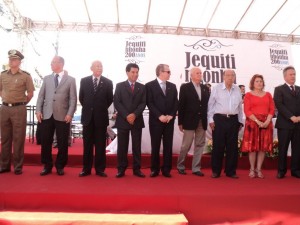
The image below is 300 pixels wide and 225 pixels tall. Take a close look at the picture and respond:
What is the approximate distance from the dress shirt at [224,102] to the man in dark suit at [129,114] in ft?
2.70

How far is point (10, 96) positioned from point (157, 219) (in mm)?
2220

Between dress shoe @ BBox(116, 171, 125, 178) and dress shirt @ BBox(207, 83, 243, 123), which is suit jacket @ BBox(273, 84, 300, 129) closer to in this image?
dress shirt @ BBox(207, 83, 243, 123)

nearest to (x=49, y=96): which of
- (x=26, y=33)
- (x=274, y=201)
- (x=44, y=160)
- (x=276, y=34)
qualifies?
(x=44, y=160)

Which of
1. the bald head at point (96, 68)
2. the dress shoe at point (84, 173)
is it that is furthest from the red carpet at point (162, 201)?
the bald head at point (96, 68)

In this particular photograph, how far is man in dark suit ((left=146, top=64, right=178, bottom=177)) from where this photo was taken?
139 inches

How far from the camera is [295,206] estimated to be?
2.65 meters

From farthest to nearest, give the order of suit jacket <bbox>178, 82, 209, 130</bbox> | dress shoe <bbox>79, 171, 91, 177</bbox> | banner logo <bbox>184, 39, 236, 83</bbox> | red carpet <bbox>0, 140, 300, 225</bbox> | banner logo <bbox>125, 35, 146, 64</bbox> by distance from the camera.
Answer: banner logo <bbox>125, 35, 146, 64</bbox> → banner logo <bbox>184, 39, 236, 83</bbox> → suit jacket <bbox>178, 82, 209, 130</bbox> → dress shoe <bbox>79, 171, 91, 177</bbox> → red carpet <bbox>0, 140, 300, 225</bbox>

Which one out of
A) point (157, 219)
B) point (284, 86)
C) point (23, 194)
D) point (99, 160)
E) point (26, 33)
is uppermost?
point (26, 33)

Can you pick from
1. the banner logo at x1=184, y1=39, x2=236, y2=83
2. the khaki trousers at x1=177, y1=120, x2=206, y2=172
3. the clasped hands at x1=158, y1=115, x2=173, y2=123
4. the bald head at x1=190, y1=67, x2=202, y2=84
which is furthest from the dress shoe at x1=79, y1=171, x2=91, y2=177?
the banner logo at x1=184, y1=39, x2=236, y2=83

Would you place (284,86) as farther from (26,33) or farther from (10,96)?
A: (26,33)

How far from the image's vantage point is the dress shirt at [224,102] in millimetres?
3596

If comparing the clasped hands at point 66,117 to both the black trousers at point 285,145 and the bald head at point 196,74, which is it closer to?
the bald head at point 196,74

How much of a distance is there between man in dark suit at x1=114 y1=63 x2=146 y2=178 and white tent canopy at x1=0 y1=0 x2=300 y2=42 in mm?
5751

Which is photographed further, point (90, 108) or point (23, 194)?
point (90, 108)
